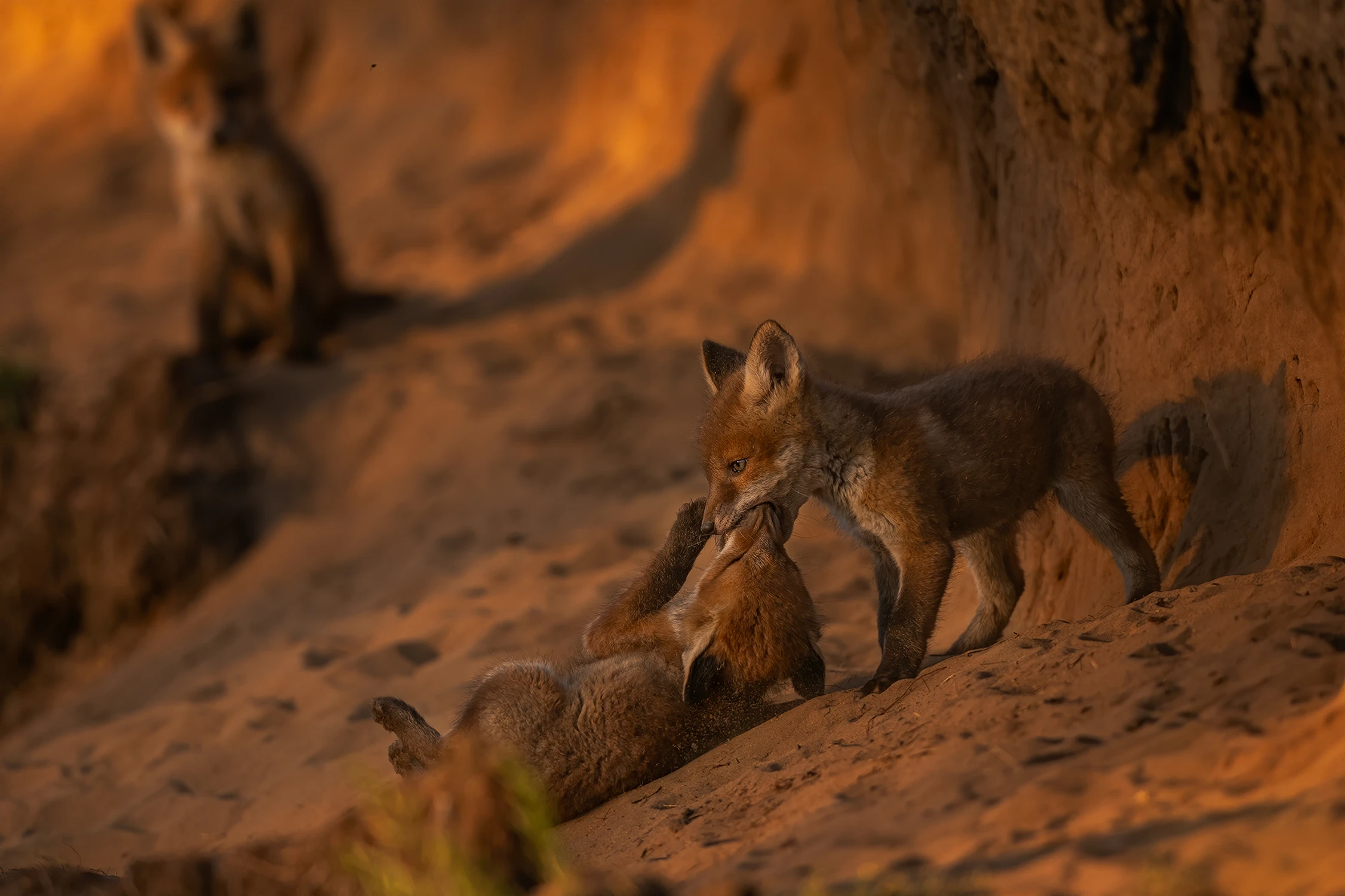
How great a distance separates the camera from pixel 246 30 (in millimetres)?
11086

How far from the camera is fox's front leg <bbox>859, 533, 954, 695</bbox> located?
13.7 ft

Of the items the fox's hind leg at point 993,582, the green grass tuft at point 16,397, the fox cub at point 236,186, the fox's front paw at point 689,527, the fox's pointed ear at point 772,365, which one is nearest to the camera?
the fox's pointed ear at point 772,365

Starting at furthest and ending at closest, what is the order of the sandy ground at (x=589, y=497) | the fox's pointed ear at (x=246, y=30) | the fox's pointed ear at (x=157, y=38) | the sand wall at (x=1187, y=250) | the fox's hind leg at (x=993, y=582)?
the fox's pointed ear at (x=246, y=30) < the fox's pointed ear at (x=157, y=38) < the fox's hind leg at (x=993, y=582) < the sand wall at (x=1187, y=250) < the sandy ground at (x=589, y=497)

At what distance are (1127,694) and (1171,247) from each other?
7.60ft

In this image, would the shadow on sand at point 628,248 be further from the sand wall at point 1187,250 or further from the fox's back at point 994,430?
the fox's back at point 994,430

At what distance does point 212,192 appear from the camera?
1095 cm

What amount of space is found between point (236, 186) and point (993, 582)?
26.9 ft

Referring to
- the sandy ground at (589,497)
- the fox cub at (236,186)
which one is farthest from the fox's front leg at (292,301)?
the sandy ground at (589,497)

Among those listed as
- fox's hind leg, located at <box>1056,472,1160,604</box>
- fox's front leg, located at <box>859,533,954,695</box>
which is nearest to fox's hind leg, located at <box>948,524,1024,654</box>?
fox's hind leg, located at <box>1056,472,1160,604</box>

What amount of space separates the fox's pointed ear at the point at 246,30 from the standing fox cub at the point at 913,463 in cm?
806

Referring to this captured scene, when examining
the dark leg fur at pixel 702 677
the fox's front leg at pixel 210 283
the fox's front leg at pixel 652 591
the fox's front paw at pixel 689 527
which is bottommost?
the dark leg fur at pixel 702 677

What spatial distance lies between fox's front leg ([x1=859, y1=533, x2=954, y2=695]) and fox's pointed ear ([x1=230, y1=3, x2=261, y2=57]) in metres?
8.95

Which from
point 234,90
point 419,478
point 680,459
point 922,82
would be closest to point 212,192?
point 234,90

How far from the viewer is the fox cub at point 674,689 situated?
4215 millimetres
